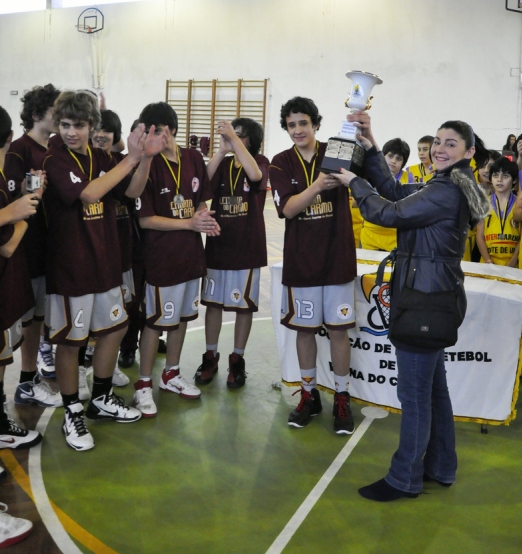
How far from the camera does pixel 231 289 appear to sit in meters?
4.08

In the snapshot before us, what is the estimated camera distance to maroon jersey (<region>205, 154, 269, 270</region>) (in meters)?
4.01

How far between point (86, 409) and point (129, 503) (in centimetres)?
111

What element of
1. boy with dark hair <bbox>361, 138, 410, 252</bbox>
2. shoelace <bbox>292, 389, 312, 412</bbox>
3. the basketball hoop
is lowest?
shoelace <bbox>292, 389, 312, 412</bbox>

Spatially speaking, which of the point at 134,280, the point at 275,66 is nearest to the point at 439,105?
the point at 275,66

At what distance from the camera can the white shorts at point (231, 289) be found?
161 inches

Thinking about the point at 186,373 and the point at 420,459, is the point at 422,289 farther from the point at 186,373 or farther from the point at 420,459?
the point at 186,373

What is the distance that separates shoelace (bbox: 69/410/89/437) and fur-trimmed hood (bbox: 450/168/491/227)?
2227 millimetres

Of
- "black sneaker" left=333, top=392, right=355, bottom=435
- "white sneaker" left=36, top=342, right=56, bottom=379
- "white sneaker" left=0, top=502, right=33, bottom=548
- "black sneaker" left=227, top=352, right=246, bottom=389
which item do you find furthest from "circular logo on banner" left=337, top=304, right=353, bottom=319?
"white sneaker" left=36, top=342, right=56, bottom=379

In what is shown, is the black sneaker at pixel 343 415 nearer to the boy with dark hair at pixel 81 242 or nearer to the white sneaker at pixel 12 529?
the boy with dark hair at pixel 81 242

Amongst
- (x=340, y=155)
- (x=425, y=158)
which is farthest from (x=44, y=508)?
(x=425, y=158)

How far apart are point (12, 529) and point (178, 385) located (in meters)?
1.61

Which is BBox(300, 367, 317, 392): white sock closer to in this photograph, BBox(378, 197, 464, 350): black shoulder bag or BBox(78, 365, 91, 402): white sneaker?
BBox(378, 197, 464, 350): black shoulder bag

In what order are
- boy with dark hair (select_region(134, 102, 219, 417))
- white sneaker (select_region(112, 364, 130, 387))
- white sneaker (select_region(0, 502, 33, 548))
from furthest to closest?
1. white sneaker (select_region(112, 364, 130, 387))
2. boy with dark hair (select_region(134, 102, 219, 417))
3. white sneaker (select_region(0, 502, 33, 548))

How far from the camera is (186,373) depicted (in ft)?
14.4
